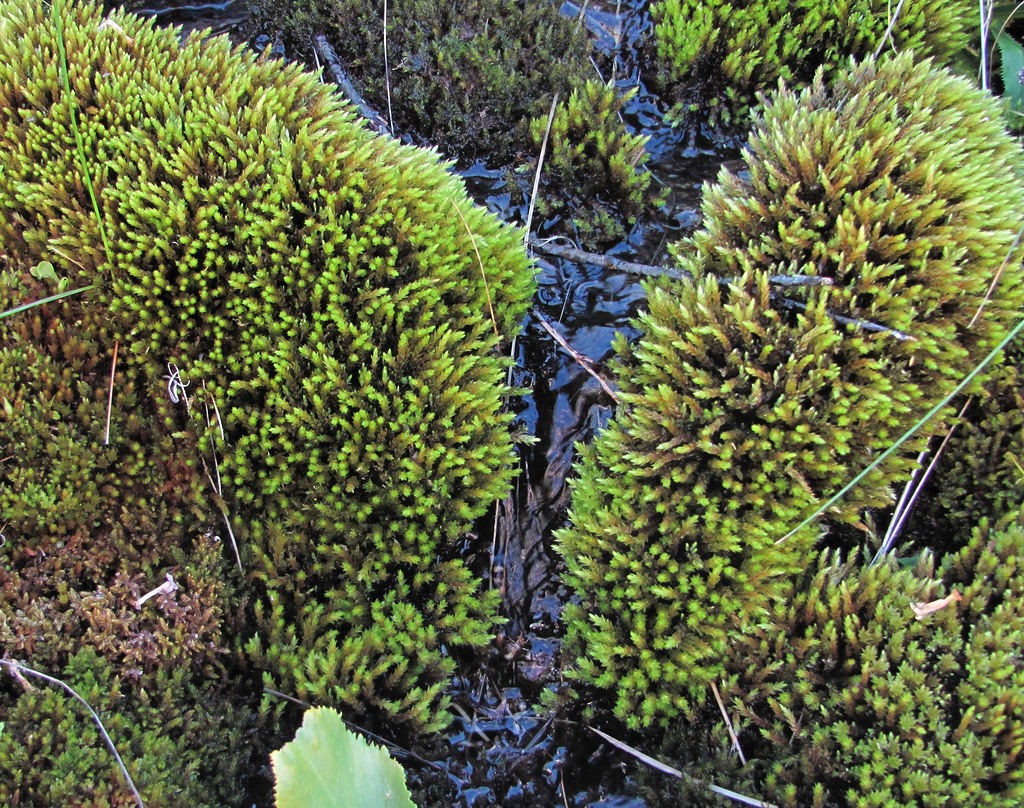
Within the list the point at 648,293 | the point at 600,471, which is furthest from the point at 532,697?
the point at 648,293

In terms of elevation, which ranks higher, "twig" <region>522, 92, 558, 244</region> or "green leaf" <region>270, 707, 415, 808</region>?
"twig" <region>522, 92, 558, 244</region>

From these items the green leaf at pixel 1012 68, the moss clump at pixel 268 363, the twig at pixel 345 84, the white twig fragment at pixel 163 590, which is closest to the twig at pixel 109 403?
the moss clump at pixel 268 363

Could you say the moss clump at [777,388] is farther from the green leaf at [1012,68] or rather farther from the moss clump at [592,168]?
the green leaf at [1012,68]

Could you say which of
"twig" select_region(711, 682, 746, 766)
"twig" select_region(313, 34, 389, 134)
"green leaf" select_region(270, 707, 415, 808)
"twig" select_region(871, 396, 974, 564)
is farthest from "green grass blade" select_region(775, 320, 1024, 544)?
"twig" select_region(313, 34, 389, 134)

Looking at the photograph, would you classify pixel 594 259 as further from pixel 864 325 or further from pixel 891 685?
pixel 891 685

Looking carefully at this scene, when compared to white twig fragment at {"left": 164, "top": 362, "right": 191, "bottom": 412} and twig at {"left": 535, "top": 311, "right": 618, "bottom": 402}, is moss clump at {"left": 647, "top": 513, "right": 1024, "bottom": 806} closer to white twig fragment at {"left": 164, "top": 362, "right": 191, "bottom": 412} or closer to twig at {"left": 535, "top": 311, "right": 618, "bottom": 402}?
twig at {"left": 535, "top": 311, "right": 618, "bottom": 402}

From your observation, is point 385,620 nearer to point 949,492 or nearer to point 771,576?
point 771,576

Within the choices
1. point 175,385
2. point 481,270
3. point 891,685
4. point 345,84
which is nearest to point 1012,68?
point 481,270
